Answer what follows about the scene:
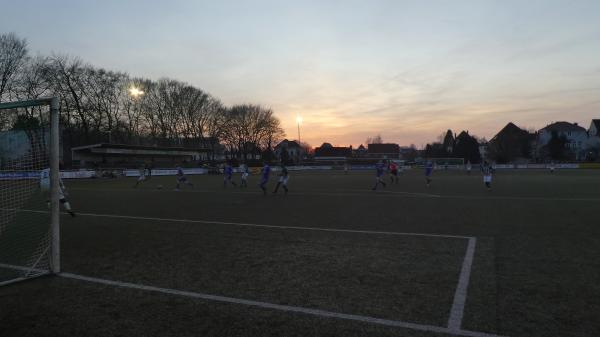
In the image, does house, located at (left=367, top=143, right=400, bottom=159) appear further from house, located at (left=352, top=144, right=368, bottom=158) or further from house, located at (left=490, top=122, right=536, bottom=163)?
house, located at (left=490, top=122, right=536, bottom=163)

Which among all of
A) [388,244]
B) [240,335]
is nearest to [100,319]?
[240,335]

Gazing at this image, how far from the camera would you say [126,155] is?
66750 mm

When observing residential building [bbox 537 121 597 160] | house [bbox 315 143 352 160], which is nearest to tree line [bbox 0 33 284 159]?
house [bbox 315 143 352 160]

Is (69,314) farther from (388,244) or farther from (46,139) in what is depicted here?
(388,244)

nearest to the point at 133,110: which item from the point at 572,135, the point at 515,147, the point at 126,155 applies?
the point at 126,155

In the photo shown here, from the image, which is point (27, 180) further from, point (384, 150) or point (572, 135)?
point (384, 150)

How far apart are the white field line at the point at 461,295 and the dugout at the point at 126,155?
59118 mm

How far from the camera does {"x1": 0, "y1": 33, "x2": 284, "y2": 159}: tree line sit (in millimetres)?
46719

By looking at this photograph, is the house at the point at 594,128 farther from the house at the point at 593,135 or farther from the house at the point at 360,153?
the house at the point at 360,153

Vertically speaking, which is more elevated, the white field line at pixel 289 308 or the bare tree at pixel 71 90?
the bare tree at pixel 71 90

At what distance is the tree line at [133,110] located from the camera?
46.7 metres

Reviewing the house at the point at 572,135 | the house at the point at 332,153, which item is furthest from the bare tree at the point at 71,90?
the house at the point at 572,135

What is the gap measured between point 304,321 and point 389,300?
1.25 m

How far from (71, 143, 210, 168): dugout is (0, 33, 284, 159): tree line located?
330 cm
